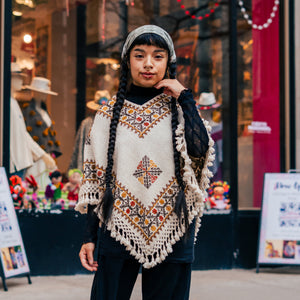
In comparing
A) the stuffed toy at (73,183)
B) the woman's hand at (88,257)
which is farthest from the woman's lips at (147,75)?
the stuffed toy at (73,183)

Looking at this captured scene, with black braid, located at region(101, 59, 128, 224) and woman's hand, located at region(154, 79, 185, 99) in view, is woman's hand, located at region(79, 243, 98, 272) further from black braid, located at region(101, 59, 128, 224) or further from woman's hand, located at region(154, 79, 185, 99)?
woman's hand, located at region(154, 79, 185, 99)

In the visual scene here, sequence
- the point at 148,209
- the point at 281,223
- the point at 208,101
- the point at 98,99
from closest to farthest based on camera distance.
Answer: the point at 148,209 → the point at 281,223 → the point at 98,99 → the point at 208,101

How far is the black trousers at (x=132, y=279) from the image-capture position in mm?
2453

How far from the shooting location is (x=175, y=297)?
8.14 feet

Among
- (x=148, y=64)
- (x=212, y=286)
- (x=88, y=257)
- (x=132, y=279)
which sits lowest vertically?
(x=212, y=286)

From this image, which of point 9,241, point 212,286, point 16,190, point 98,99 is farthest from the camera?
point 98,99

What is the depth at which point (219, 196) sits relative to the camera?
696 centimetres

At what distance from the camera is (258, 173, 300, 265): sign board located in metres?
6.43

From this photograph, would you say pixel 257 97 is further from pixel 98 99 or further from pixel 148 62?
pixel 148 62

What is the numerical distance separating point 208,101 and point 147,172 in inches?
192

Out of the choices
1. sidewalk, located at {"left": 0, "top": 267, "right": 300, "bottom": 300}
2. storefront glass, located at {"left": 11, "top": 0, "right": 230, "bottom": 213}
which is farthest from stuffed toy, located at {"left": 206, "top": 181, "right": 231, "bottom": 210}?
sidewalk, located at {"left": 0, "top": 267, "right": 300, "bottom": 300}

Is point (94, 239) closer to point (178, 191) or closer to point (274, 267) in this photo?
point (178, 191)

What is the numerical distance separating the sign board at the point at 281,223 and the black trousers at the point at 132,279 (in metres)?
4.16

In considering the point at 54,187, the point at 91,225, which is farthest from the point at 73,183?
the point at 91,225
